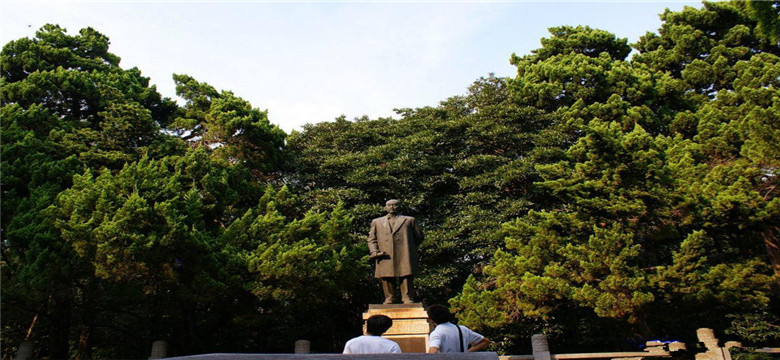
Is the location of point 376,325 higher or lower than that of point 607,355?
higher

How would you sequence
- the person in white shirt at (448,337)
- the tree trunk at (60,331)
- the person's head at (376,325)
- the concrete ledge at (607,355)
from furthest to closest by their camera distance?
the tree trunk at (60,331) → the concrete ledge at (607,355) → the person's head at (376,325) → the person in white shirt at (448,337)

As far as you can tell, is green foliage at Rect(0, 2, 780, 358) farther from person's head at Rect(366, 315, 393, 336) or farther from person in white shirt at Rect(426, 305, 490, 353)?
person's head at Rect(366, 315, 393, 336)

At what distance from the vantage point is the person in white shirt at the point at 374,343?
118 inches

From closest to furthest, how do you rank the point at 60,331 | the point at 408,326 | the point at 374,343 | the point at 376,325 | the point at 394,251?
the point at 374,343 < the point at 376,325 < the point at 408,326 < the point at 394,251 < the point at 60,331

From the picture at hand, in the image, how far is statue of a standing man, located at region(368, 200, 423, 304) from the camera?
6.28m

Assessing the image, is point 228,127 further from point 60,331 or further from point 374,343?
point 374,343

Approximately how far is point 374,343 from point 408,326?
2.78 meters

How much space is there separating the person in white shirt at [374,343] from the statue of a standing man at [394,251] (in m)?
3.01

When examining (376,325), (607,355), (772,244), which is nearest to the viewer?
(376,325)

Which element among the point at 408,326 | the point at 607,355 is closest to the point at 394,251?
the point at 408,326

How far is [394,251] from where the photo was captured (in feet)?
21.0

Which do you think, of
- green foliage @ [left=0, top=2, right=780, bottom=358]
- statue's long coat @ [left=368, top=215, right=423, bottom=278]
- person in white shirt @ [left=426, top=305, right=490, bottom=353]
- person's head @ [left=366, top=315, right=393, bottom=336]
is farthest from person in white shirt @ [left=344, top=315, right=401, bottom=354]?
green foliage @ [left=0, top=2, right=780, bottom=358]

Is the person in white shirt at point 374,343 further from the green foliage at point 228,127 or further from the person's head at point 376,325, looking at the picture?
the green foliage at point 228,127

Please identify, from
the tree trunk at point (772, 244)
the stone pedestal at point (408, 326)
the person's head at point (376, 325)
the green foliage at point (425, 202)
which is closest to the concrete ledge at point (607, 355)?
the green foliage at point (425, 202)
